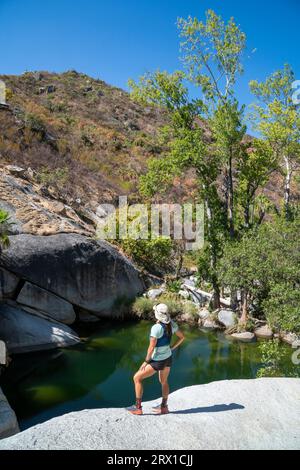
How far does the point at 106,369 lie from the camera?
47.9 ft

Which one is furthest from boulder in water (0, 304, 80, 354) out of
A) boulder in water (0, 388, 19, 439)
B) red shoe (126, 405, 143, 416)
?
red shoe (126, 405, 143, 416)

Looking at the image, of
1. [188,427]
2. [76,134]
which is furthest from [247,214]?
[76,134]

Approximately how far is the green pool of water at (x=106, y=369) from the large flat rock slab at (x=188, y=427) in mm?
3931

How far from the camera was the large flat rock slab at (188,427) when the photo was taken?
19.6ft

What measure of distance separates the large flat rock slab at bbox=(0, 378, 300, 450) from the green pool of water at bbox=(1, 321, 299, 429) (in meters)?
3.93

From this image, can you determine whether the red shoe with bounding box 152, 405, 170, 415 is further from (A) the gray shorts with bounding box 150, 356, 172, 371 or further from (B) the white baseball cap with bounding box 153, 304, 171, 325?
(B) the white baseball cap with bounding box 153, 304, 171, 325

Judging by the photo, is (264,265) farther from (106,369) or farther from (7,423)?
(7,423)

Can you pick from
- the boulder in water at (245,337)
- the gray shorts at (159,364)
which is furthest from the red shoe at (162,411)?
the boulder in water at (245,337)

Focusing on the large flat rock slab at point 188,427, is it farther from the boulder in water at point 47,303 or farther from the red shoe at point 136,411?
the boulder in water at point 47,303

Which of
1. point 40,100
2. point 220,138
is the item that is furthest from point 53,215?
point 40,100

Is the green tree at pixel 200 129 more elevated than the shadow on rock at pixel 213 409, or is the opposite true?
the green tree at pixel 200 129

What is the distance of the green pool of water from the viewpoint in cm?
1162

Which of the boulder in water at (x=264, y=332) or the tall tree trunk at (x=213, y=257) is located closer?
the boulder in water at (x=264, y=332)

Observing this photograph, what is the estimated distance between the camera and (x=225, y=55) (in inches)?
802
